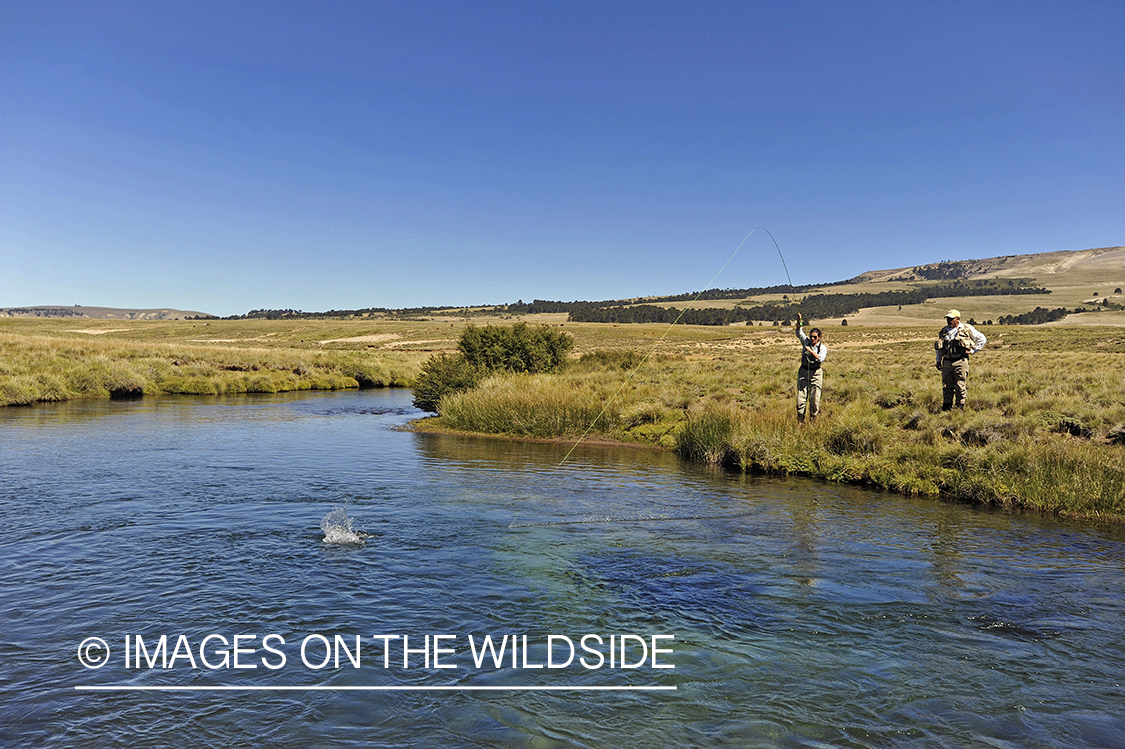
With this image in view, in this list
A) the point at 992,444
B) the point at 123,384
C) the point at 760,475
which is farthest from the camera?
the point at 123,384

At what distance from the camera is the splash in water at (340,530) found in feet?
34.7

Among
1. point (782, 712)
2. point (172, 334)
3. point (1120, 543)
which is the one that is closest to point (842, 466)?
point (1120, 543)

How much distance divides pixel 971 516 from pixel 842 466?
3.55 metres

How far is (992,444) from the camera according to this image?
1491 centimetres

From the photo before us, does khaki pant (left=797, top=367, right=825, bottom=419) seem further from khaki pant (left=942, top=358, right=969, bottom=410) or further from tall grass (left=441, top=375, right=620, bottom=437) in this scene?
tall grass (left=441, top=375, right=620, bottom=437)

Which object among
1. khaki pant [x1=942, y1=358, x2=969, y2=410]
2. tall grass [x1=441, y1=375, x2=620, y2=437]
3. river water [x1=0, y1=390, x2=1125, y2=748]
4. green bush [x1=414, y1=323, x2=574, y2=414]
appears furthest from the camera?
green bush [x1=414, y1=323, x2=574, y2=414]

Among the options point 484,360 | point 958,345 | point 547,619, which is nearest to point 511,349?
point 484,360

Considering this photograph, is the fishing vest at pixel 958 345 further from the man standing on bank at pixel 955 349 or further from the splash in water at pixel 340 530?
the splash in water at pixel 340 530

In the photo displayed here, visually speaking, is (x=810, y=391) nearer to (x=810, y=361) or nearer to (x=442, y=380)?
(x=810, y=361)

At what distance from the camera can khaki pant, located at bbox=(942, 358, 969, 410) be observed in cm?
1555

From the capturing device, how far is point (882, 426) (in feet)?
57.1

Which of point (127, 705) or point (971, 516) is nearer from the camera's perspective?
point (127, 705)

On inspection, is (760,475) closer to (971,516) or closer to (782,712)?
(971,516)

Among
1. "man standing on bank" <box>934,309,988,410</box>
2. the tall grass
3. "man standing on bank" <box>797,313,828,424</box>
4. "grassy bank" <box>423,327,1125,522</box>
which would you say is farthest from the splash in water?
the tall grass
